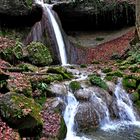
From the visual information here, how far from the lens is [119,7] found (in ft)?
72.1

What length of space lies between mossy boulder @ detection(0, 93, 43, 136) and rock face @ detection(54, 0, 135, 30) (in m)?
13.6

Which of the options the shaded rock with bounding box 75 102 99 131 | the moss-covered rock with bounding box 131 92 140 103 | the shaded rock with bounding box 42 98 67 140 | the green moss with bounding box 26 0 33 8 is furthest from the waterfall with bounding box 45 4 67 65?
the shaded rock with bounding box 42 98 67 140

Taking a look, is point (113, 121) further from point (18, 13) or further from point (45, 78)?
point (18, 13)

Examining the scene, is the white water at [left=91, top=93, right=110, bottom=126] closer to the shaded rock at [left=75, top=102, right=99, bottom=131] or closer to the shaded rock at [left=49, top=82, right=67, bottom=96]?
the shaded rock at [left=75, top=102, right=99, bottom=131]

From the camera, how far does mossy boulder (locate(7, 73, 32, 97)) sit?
9914mm

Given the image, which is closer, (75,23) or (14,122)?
(14,122)

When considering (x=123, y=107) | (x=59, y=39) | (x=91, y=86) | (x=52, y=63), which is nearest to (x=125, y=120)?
(x=123, y=107)

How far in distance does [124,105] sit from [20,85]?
3.85m

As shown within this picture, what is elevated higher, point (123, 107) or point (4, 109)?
point (4, 109)

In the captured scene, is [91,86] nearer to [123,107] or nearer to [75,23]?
[123,107]

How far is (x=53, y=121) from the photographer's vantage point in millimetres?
9227

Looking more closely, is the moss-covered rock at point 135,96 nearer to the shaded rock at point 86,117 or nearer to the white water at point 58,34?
the shaded rock at point 86,117

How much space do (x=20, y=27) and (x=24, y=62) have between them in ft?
18.5

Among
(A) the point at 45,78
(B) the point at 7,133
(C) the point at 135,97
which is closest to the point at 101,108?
(C) the point at 135,97
